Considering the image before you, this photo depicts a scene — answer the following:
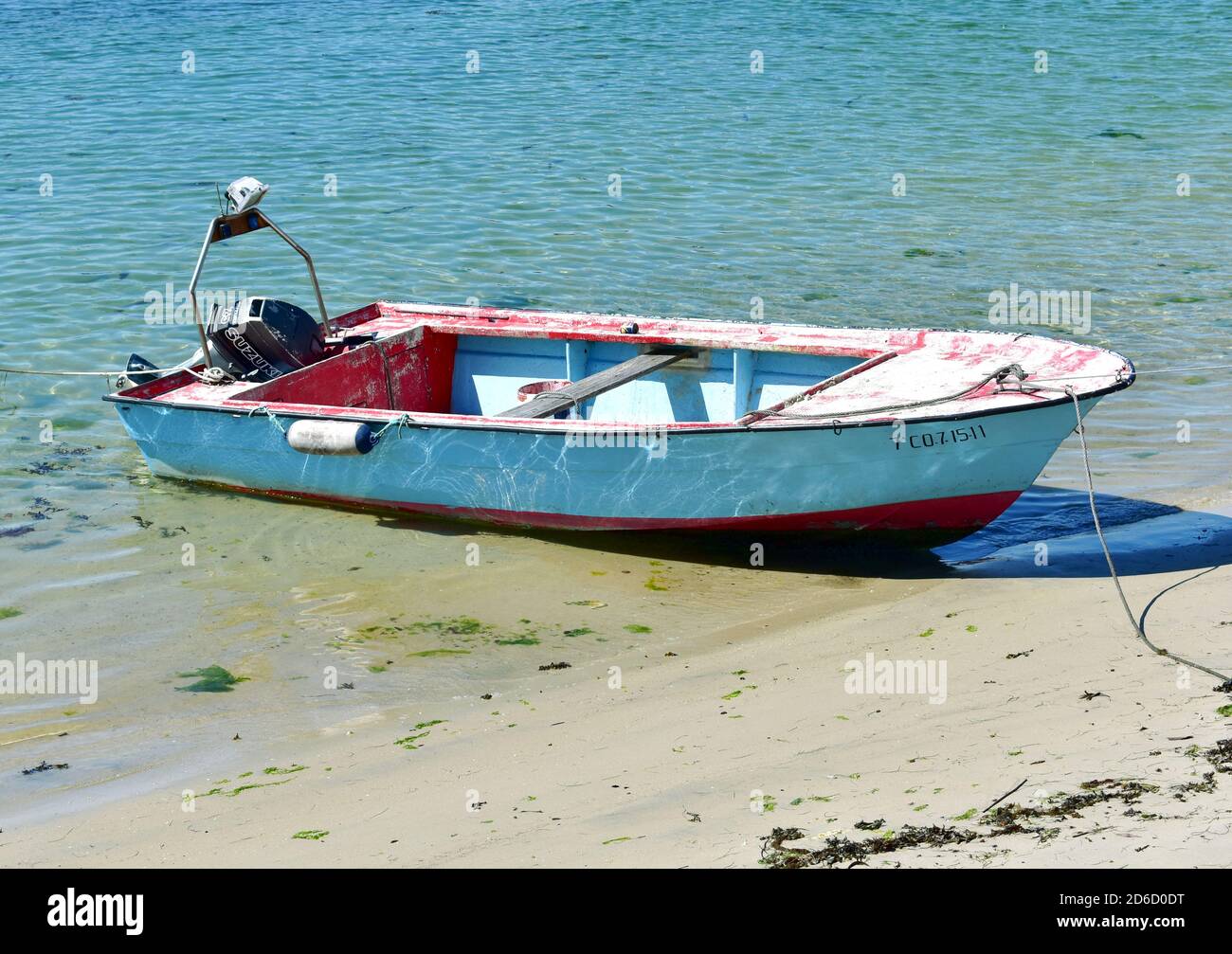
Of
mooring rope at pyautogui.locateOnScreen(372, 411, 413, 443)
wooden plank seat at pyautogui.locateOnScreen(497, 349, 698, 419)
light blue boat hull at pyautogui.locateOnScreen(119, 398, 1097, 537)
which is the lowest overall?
light blue boat hull at pyautogui.locateOnScreen(119, 398, 1097, 537)

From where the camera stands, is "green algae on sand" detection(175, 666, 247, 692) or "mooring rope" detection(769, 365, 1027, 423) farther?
"mooring rope" detection(769, 365, 1027, 423)

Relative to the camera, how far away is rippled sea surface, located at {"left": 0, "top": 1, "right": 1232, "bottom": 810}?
8.52 meters

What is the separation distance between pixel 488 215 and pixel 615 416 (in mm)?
6482

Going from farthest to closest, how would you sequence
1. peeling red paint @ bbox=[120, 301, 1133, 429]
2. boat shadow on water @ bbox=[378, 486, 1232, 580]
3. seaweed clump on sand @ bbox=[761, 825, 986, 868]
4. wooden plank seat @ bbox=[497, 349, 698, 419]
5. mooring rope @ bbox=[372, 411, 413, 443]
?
wooden plank seat @ bbox=[497, 349, 698, 419] < mooring rope @ bbox=[372, 411, 413, 443] < boat shadow on water @ bbox=[378, 486, 1232, 580] < peeling red paint @ bbox=[120, 301, 1133, 429] < seaweed clump on sand @ bbox=[761, 825, 986, 868]

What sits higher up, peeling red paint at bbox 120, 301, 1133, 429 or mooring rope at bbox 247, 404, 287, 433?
peeling red paint at bbox 120, 301, 1133, 429

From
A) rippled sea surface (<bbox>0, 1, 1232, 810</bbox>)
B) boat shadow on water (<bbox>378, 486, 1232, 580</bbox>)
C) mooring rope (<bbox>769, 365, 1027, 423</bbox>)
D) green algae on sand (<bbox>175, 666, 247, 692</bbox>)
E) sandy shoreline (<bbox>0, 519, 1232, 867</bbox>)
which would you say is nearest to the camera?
sandy shoreline (<bbox>0, 519, 1232, 867</bbox>)

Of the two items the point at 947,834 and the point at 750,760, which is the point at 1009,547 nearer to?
the point at 750,760

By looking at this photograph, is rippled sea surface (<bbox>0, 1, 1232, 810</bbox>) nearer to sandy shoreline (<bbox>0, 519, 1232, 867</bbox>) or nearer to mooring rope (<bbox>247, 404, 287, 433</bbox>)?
sandy shoreline (<bbox>0, 519, 1232, 867</bbox>)

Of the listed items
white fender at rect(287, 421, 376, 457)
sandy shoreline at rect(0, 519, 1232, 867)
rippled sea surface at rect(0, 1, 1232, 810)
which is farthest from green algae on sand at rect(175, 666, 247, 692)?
white fender at rect(287, 421, 376, 457)

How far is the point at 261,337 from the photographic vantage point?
999 centimetres

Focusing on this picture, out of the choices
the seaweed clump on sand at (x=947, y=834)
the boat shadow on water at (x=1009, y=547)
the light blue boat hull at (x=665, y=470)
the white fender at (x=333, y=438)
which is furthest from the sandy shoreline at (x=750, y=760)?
the white fender at (x=333, y=438)

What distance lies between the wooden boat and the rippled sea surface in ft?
1.57

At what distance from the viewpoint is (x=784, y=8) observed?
26109 millimetres
